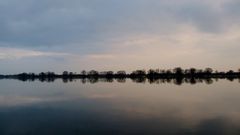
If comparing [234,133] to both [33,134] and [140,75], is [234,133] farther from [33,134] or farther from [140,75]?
[140,75]

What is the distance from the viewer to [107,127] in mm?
20094

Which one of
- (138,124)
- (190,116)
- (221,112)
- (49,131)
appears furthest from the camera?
(221,112)

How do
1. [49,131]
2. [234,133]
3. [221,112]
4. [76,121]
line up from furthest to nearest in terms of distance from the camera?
[221,112], [76,121], [49,131], [234,133]

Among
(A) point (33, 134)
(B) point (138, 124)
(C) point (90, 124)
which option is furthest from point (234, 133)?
(A) point (33, 134)

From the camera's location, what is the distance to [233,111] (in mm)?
26453

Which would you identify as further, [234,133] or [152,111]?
Result: [152,111]

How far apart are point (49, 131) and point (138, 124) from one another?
4975 millimetres

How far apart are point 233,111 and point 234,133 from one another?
9.06 m

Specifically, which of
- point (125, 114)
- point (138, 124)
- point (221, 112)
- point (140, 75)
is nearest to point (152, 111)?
point (125, 114)

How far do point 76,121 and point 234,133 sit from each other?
924 centimetres

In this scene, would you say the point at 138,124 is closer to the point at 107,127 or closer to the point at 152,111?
the point at 107,127

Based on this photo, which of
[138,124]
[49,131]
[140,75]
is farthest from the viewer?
[140,75]

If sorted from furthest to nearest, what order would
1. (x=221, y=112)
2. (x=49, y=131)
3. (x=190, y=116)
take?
(x=221, y=112) < (x=190, y=116) < (x=49, y=131)

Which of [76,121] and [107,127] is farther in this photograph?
[76,121]
